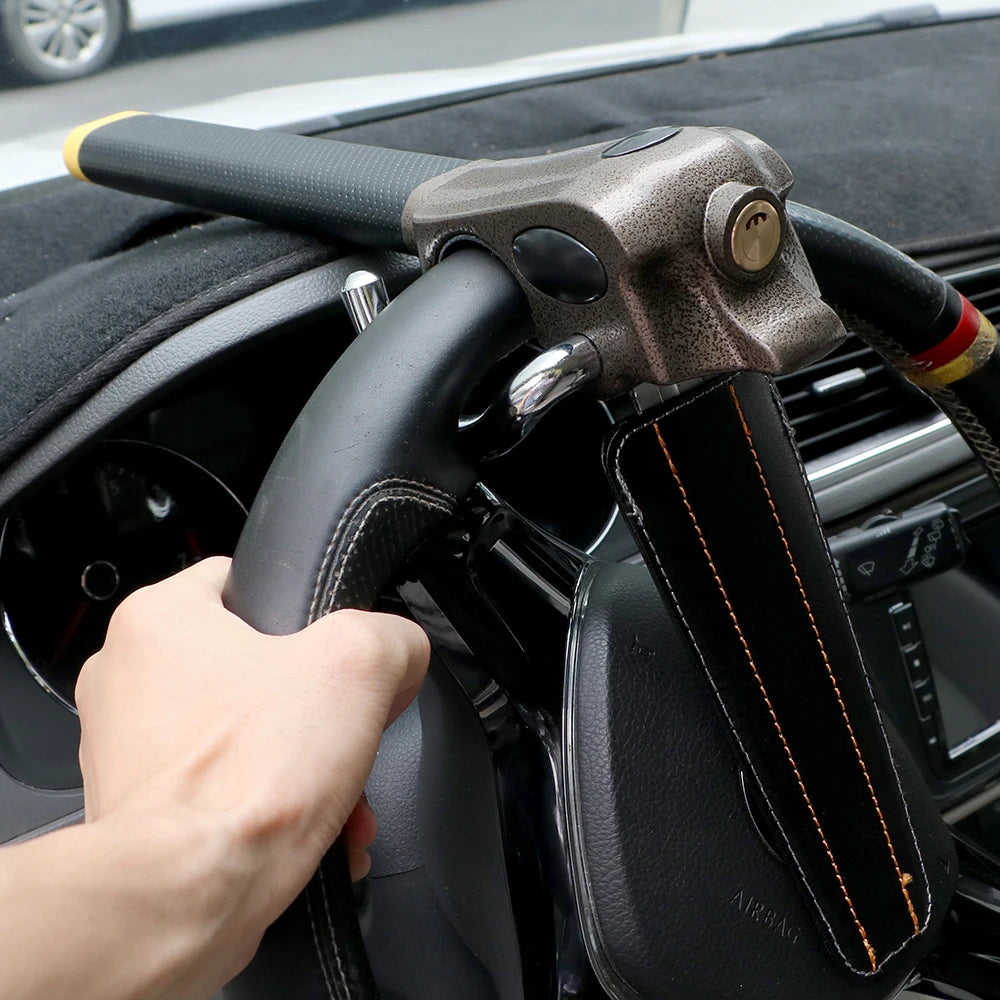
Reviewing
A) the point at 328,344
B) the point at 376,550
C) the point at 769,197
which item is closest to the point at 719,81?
the point at 328,344

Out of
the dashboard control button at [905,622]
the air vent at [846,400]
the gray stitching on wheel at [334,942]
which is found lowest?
the dashboard control button at [905,622]

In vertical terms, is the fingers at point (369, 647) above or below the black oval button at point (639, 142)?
below

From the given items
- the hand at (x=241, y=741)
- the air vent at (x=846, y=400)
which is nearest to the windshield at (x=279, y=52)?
the air vent at (x=846, y=400)

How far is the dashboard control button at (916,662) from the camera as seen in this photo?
102 centimetres

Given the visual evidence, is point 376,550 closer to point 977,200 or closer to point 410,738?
point 410,738

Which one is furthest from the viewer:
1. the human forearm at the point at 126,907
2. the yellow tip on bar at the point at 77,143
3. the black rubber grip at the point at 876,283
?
the yellow tip on bar at the point at 77,143

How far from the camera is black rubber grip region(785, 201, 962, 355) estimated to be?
Result: 1.82 feet

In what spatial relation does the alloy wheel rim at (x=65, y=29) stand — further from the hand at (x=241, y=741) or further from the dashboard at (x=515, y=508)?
the hand at (x=241, y=741)

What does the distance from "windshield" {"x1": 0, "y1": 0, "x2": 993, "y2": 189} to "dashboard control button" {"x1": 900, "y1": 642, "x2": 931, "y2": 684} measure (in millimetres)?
910

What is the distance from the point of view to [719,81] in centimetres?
153

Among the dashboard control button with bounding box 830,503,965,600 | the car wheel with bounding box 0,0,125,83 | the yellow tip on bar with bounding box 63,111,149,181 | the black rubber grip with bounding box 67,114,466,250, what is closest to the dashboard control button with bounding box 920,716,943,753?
the dashboard control button with bounding box 830,503,965,600

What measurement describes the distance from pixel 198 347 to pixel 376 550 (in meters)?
0.36

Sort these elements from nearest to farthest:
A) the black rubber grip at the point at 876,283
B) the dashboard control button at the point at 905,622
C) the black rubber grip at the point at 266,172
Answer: the black rubber grip at the point at 876,283 < the black rubber grip at the point at 266,172 < the dashboard control button at the point at 905,622

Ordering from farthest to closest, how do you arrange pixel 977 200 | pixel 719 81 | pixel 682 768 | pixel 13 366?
pixel 719 81, pixel 977 200, pixel 13 366, pixel 682 768
